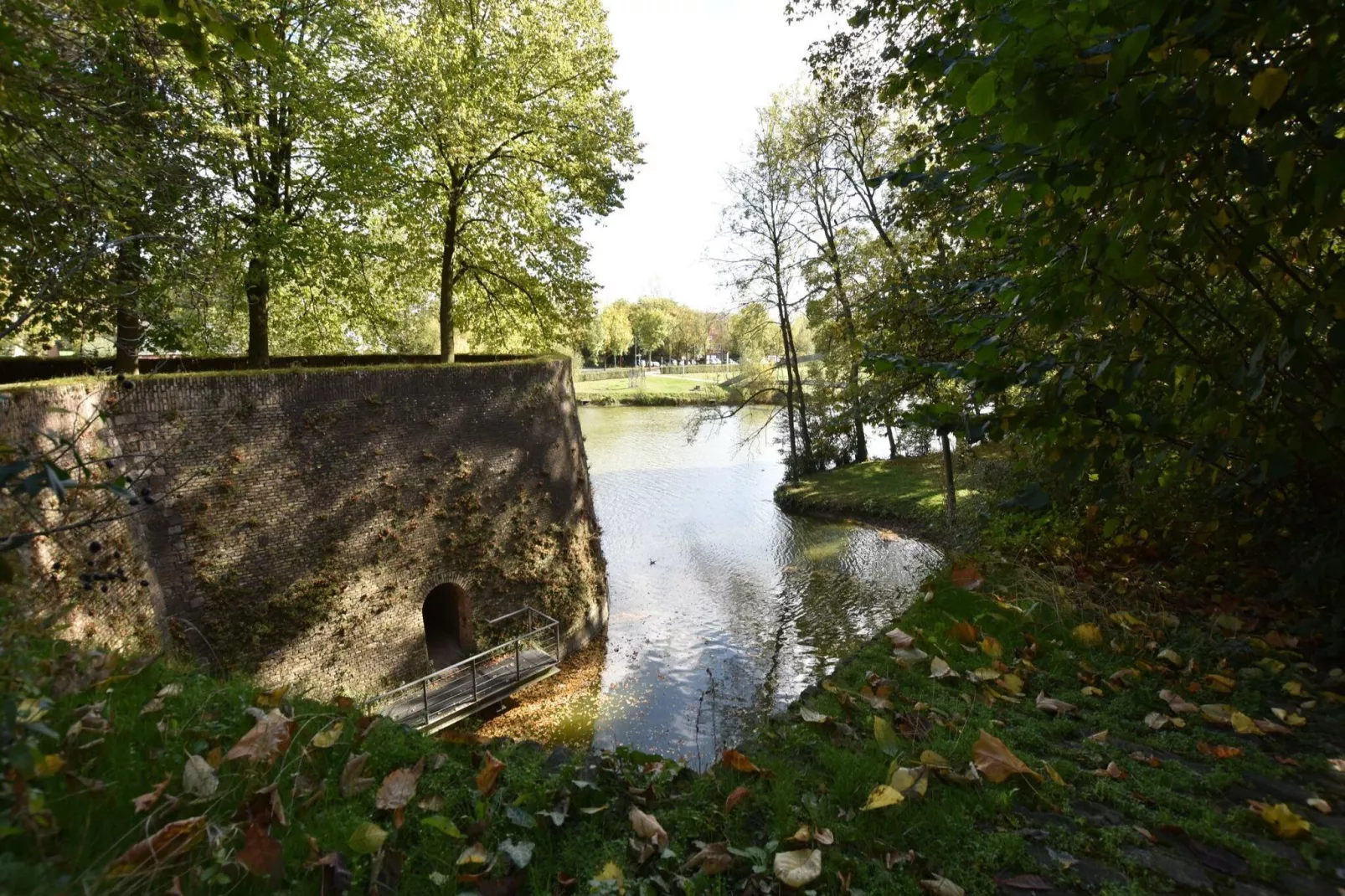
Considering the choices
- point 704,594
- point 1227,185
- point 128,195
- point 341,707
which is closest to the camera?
point 1227,185

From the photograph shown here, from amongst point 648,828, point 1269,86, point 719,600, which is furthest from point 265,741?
point 719,600

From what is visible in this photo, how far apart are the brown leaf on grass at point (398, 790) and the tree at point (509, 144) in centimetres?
1245

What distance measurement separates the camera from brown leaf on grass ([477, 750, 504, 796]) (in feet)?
11.2

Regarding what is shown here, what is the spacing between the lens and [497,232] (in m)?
15.6

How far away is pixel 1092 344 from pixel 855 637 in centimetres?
936

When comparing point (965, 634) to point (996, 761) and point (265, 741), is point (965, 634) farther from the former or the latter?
point (265, 741)

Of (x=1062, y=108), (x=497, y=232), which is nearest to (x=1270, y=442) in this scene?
(x=1062, y=108)

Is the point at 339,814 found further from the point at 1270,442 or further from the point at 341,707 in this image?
the point at 1270,442

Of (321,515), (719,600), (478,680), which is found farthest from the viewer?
(719,600)

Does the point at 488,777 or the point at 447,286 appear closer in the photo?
the point at 488,777

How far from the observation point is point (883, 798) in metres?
3.24

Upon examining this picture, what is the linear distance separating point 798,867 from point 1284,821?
219 centimetres

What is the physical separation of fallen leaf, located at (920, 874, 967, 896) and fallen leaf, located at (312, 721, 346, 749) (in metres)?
2.92

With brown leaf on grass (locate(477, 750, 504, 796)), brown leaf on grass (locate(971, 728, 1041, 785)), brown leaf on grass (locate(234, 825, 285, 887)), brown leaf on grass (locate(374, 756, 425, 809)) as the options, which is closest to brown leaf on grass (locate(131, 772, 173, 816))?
brown leaf on grass (locate(234, 825, 285, 887))
